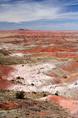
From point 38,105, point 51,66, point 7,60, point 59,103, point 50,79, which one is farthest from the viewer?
point 7,60

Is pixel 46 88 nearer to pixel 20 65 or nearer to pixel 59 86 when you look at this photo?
pixel 59 86

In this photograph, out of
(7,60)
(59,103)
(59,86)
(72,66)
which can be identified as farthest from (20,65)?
(59,103)

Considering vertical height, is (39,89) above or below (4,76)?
below

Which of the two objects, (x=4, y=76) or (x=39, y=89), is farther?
(x=4, y=76)

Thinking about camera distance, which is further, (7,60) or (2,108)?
(7,60)

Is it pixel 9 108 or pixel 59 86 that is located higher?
pixel 9 108

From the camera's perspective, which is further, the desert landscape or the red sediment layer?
the red sediment layer

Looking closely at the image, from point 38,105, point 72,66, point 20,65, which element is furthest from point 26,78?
point 38,105

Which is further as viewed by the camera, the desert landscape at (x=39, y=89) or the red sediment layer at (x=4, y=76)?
the red sediment layer at (x=4, y=76)

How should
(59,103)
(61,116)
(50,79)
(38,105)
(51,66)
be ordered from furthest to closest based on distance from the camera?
(51,66) → (50,79) → (59,103) → (38,105) → (61,116)
